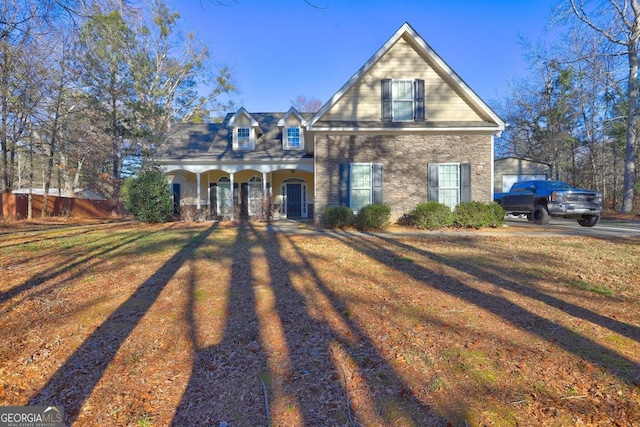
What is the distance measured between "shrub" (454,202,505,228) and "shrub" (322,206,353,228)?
12.6ft

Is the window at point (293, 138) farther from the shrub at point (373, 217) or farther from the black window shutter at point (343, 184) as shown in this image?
the shrub at point (373, 217)

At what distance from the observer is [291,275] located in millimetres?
5590

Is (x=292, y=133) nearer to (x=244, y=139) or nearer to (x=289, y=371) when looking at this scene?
(x=244, y=139)

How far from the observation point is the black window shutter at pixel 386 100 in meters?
12.7

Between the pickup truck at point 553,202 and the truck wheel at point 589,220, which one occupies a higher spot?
the pickup truck at point 553,202

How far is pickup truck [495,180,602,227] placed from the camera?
1150 centimetres

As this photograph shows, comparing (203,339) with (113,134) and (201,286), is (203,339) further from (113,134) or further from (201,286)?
(113,134)

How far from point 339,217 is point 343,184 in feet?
5.37

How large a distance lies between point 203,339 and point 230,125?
50.5 feet

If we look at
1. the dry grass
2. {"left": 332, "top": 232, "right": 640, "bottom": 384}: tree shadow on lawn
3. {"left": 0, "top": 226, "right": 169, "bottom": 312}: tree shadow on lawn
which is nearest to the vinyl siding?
{"left": 332, "top": 232, "right": 640, "bottom": 384}: tree shadow on lawn

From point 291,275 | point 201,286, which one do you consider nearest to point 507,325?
point 291,275

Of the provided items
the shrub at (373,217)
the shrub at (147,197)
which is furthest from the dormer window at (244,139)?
the shrub at (373,217)

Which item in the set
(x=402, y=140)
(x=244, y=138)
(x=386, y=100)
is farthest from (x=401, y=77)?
(x=244, y=138)

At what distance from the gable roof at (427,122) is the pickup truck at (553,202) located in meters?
2.90
